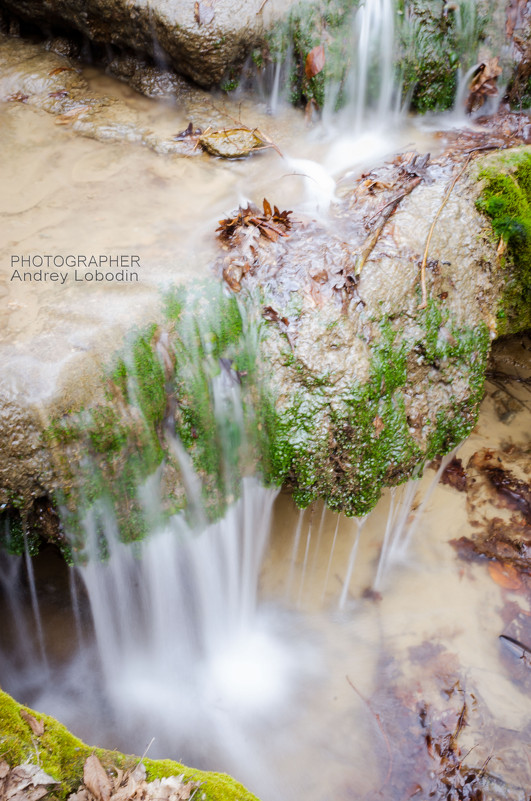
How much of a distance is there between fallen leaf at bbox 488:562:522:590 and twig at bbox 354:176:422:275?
2577mm

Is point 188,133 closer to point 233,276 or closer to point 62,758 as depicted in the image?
point 233,276

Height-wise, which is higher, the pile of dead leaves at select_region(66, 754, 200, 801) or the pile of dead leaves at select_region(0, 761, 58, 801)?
the pile of dead leaves at select_region(0, 761, 58, 801)

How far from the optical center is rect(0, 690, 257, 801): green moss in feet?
5.79

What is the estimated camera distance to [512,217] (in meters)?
4.06

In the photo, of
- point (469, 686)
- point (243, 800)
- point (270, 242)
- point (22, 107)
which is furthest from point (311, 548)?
point (22, 107)

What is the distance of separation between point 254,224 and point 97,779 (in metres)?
3.32

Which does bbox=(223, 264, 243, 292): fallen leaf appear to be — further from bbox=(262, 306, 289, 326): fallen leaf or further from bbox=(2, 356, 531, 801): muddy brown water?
bbox=(2, 356, 531, 801): muddy brown water

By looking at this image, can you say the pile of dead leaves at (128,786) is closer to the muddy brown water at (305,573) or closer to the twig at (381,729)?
the muddy brown water at (305,573)

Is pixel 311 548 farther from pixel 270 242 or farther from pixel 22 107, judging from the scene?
pixel 22 107

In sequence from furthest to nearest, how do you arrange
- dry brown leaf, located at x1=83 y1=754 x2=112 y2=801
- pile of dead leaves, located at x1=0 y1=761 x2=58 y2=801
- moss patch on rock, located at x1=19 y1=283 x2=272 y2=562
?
moss patch on rock, located at x1=19 y1=283 x2=272 y2=562, dry brown leaf, located at x1=83 y1=754 x2=112 y2=801, pile of dead leaves, located at x1=0 y1=761 x2=58 y2=801

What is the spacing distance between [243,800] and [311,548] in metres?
2.69

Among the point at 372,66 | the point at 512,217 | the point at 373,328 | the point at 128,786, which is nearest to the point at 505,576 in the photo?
the point at 373,328

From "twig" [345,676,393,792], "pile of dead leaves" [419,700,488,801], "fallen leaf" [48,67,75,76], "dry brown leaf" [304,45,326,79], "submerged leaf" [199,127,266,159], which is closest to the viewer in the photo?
"pile of dead leaves" [419,700,488,801]

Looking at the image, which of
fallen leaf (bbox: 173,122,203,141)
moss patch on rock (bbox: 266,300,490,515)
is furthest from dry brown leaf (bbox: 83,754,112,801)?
fallen leaf (bbox: 173,122,203,141)
